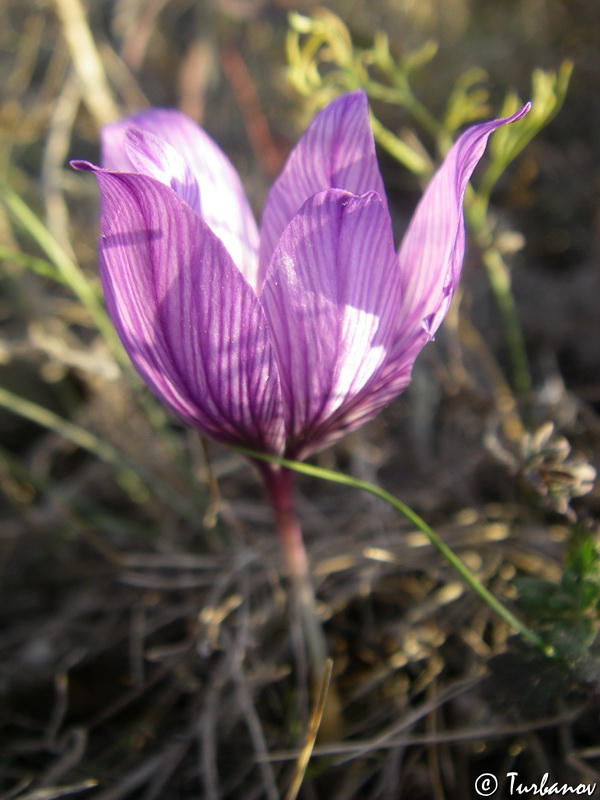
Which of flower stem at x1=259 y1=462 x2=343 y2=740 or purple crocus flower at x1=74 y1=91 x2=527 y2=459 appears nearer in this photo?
purple crocus flower at x1=74 y1=91 x2=527 y2=459

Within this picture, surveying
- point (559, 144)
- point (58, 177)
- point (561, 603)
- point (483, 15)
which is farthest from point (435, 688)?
point (483, 15)

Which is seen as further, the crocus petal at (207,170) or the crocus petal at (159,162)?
the crocus petal at (207,170)

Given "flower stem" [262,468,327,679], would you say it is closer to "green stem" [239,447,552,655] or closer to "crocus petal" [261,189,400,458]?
"green stem" [239,447,552,655]

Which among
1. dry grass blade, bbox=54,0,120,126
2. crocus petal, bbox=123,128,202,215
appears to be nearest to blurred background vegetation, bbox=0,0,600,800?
dry grass blade, bbox=54,0,120,126

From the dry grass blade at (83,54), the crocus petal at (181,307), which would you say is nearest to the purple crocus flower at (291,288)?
the crocus petal at (181,307)

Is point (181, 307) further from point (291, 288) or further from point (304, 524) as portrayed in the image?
point (304, 524)

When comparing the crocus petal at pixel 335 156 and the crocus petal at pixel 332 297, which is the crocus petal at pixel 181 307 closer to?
the crocus petal at pixel 332 297
